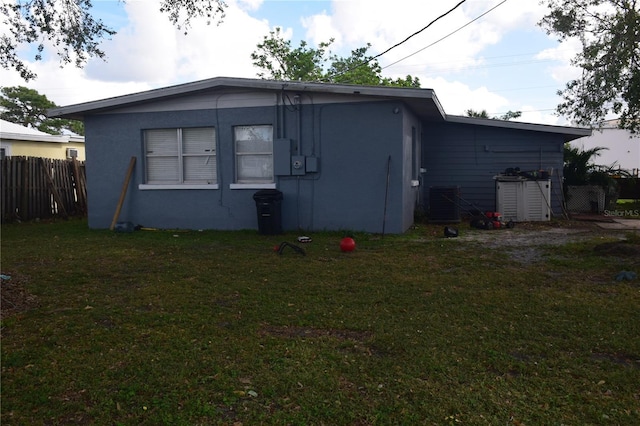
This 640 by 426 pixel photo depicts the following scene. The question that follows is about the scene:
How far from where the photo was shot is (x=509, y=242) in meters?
9.02

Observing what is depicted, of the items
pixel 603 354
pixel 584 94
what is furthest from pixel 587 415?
pixel 584 94

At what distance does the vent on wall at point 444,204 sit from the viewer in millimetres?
11648

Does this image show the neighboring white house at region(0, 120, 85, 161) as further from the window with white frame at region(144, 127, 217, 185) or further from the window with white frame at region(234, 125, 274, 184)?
the window with white frame at region(234, 125, 274, 184)

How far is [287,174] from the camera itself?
10.2 m

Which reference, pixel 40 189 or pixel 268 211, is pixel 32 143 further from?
pixel 268 211

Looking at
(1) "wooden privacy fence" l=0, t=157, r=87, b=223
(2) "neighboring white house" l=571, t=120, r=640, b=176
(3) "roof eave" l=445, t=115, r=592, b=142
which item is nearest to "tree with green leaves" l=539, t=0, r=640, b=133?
(3) "roof eave" l=445, t=115, r=592, b=142

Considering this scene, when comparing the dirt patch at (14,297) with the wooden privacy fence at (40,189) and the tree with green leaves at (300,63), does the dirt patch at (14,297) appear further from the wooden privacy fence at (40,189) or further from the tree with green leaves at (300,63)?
the tree with green leaves at (300,63)

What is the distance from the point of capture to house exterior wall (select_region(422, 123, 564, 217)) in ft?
43.7

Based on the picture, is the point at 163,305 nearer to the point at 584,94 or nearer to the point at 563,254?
the point at 563,254

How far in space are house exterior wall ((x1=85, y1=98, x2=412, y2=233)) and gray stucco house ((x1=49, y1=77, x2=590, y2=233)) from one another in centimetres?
2

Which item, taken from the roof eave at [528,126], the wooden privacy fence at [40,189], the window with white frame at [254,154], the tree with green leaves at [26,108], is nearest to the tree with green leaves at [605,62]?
the roof eave at [528,126]

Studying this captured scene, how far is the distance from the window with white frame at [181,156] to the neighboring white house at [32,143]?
20.2 ft

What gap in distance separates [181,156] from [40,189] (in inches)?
199

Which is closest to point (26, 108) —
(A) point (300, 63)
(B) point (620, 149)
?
(A) point (300, 63)
